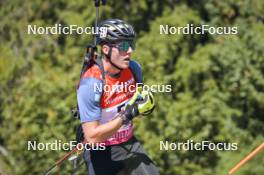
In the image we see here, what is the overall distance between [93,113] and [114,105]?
0.33 metres

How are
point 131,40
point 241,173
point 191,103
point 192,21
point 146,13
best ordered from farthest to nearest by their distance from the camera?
point 146,13 < point 192,21 < point 191,103 < point 241,173 < point 131,40

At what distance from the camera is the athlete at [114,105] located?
5266 millimetres

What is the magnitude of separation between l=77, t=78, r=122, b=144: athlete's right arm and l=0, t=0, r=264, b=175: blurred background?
4.23m

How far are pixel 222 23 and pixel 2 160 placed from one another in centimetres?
431

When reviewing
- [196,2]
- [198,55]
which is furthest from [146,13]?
[198,55]

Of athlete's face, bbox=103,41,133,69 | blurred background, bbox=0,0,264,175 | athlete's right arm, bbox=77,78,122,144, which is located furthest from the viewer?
blurred background, bbox=0,0,264,175

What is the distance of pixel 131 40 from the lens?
5.63 meters

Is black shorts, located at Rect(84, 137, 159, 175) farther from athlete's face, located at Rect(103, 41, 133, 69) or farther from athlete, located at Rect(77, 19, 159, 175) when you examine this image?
athlete's face, located at Rect(103, 41, 133, 69)

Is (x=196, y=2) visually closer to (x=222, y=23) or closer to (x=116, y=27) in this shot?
(x=222, y=23)

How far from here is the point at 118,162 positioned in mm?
5621

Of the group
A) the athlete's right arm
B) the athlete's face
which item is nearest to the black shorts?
the athlete's right arm

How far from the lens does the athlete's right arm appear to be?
17.2 feet

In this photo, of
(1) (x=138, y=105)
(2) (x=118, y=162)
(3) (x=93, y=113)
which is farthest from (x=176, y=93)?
(3) (x=93, y=113)

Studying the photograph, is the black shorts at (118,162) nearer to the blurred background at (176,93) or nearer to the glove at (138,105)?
the glove at (138,105)
